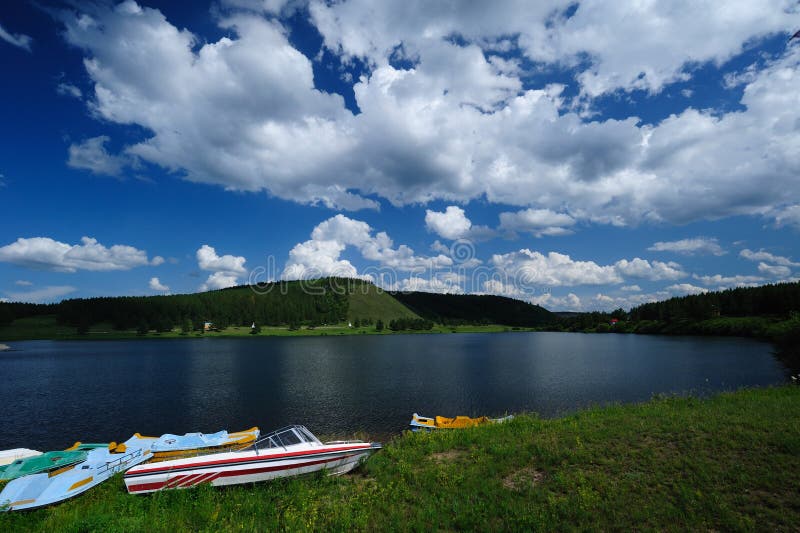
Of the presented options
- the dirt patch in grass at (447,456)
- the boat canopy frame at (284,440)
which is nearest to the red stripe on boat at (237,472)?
the boat canopy frame at (284,440)

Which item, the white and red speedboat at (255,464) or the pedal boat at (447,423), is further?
the pedal boat at (447,423)

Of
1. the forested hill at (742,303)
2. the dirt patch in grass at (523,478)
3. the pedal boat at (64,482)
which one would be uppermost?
the forested hill at (742,303)

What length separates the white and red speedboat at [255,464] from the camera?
17.0 m

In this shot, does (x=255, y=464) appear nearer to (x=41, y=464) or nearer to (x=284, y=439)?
(x=284, y=439)

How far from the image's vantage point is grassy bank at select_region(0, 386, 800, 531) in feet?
37.9

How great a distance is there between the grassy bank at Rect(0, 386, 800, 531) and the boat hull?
53cm

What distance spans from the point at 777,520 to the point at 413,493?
1124 centimetres

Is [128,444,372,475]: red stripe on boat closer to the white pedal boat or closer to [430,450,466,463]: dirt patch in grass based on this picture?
[430,450,466,463]: dirt patch in grass

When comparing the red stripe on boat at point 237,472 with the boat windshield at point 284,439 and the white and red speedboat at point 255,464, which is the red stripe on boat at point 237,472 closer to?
the white and red speedboat at point 255,464

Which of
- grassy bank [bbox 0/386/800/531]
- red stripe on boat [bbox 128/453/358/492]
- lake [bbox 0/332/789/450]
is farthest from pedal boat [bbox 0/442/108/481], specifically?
red stripe on boat [bbox 128/453/358/492]

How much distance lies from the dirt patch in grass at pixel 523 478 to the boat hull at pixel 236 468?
847cm

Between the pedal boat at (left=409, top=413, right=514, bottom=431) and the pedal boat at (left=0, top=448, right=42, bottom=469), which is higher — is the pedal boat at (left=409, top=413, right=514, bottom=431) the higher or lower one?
the higher one

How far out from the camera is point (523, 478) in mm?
15148

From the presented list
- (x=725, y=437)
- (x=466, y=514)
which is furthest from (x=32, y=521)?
(x=725, y=437)
